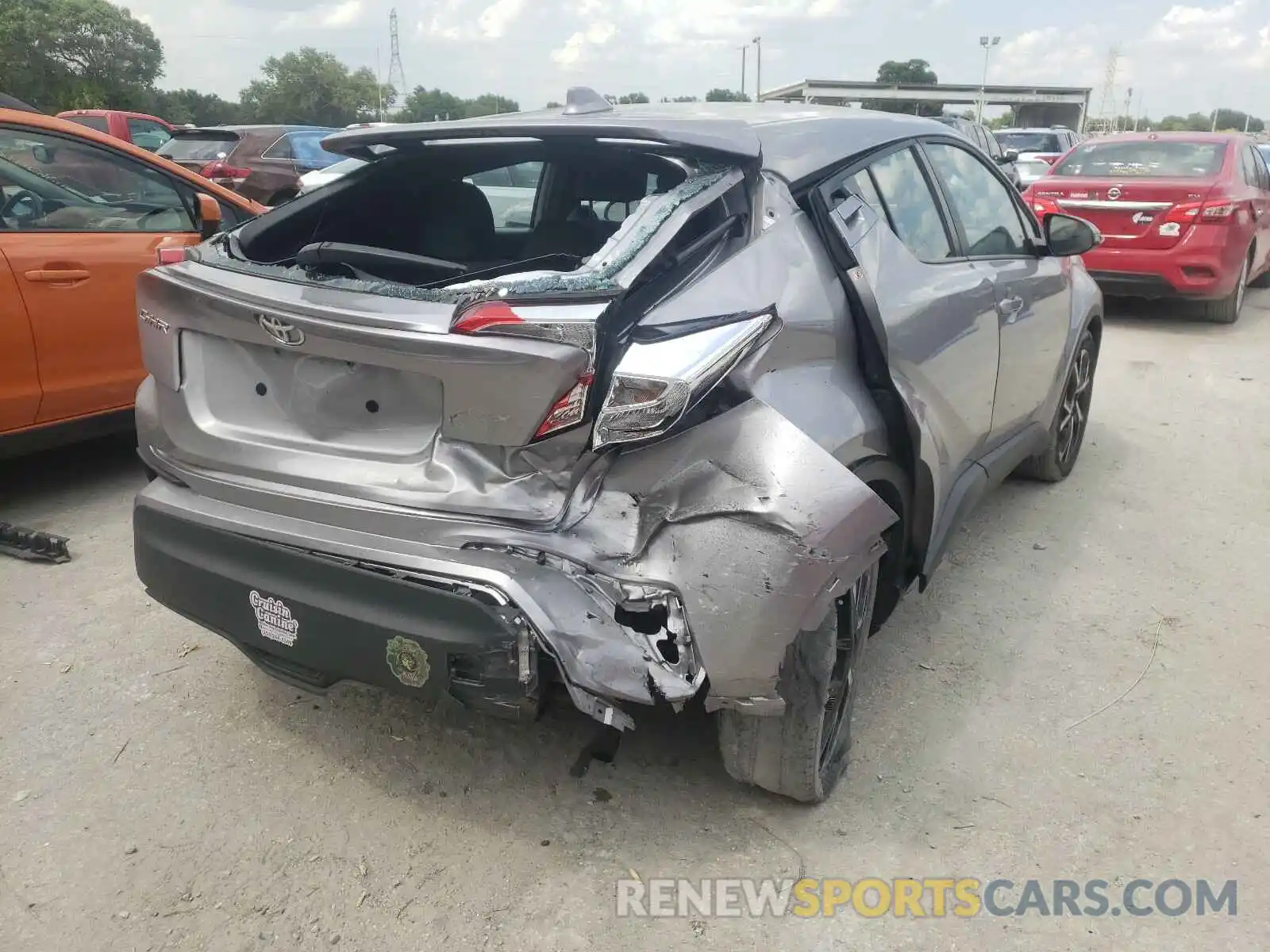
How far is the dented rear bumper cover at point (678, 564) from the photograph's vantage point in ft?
6.49

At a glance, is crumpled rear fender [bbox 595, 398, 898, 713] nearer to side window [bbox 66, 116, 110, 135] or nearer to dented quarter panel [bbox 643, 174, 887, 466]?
dented quarter panel [bbox 643, 174, 887, 466]

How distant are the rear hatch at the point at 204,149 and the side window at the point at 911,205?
40.5 feet

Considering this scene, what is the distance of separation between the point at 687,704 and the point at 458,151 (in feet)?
5.90

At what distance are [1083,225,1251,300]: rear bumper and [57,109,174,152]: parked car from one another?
1341cm

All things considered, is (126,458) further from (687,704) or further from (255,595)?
(687,704)

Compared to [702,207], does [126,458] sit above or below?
below

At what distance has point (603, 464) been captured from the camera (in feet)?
6.73

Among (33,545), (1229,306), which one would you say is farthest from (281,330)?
(1229,306)

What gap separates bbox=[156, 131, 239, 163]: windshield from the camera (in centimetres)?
1384

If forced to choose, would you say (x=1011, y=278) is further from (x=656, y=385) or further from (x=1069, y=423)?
(x=656, y=385)

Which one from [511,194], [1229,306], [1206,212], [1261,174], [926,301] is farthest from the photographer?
[1261,174]

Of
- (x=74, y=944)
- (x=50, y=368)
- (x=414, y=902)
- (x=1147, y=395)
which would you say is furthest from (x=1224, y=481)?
(x=50, y=368)

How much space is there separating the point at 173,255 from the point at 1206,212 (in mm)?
8137

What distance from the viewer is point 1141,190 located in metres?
8.30
